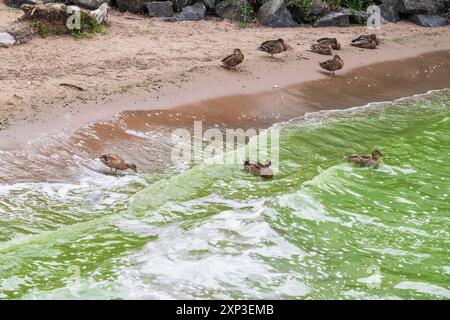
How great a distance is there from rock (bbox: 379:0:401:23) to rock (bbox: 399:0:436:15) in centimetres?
14

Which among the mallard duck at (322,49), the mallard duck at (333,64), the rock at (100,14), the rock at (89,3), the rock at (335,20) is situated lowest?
the mallard duck at (333,64)

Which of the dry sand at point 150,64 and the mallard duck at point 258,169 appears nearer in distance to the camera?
the mallard duck at point 258,169

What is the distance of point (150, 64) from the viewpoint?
1271 centimetres

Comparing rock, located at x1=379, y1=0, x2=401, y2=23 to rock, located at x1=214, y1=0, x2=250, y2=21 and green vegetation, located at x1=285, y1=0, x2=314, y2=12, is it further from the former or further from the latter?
rock, located at x1=214, y1=0, x2=250, y2=21

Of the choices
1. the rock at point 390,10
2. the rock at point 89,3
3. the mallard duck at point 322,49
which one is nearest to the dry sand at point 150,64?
the mallard duck at point 322,49

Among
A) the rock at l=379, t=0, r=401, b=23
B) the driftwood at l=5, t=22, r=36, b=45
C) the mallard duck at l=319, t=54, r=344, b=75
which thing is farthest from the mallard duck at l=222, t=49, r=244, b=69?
the rock at l=379, t=0, r=401, b=23

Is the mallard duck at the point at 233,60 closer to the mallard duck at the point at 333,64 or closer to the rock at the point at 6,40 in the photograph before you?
the mallard duck at the point at 333,64

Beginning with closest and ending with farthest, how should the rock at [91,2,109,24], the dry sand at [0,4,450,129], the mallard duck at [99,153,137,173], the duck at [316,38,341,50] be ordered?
the mallard duck at [99,153,137,173] → the dry sand at [0,4,450,129] → the rock at [91,2,109,24] → the duck at [316,38,341,50]

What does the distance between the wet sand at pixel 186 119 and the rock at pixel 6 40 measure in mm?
3678

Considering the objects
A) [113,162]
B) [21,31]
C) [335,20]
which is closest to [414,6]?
[335,20]

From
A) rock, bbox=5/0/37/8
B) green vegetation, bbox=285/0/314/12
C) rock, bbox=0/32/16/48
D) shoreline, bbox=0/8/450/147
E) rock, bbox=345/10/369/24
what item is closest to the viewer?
shoreline, bbox=0/8/450/147

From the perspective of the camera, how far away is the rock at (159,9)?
55.0 feet

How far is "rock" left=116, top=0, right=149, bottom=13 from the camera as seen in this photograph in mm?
16812

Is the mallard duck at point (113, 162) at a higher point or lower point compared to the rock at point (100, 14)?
lower
